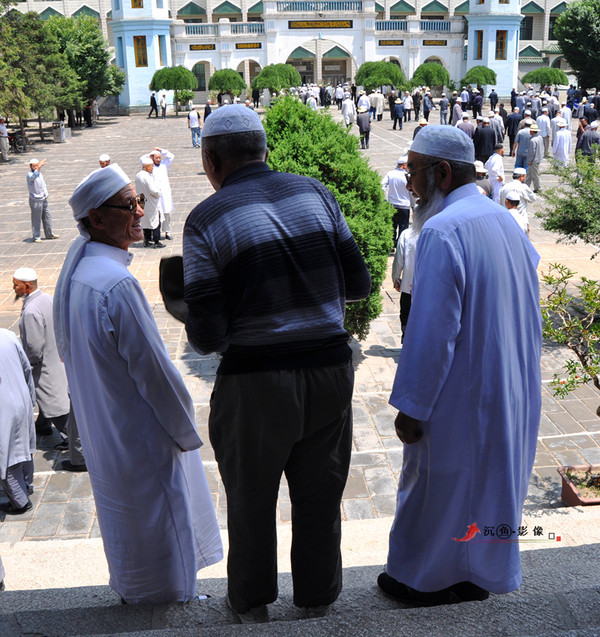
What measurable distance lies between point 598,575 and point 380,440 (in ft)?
10.7

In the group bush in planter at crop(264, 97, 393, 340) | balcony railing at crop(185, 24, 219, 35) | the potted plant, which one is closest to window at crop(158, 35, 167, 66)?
balcony railing at crop(185, 24, 219, 35)

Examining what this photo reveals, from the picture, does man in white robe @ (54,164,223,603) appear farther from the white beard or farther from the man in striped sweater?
the white beard

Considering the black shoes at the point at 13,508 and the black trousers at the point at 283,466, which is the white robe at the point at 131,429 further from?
the black shoes at the point at 13,508

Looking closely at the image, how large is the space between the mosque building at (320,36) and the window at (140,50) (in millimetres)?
58

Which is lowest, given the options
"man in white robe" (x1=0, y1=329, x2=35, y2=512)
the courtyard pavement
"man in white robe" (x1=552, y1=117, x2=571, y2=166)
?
the courtyard pavement

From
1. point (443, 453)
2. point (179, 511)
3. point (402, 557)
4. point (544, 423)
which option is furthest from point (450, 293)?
point (544, 423)

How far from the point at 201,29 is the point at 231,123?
5113cm

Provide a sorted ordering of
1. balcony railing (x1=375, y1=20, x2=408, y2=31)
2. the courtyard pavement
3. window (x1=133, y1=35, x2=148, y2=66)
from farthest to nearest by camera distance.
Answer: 1. balcony railing (x1=375, y1=20, x2=408, y2=31)
2. window (x1=133, y1=35, x2=148, y2=66)
3. the courtyard pavement

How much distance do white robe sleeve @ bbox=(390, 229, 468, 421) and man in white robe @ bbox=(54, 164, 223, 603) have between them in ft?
2.54

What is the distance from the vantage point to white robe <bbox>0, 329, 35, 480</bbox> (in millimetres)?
4461

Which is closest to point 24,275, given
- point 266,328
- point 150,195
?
point 266,328

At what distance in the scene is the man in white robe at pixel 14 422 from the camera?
176 inches

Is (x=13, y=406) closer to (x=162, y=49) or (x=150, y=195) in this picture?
(x=150, y=195)

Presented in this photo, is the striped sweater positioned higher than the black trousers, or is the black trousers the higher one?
the striped sweater
